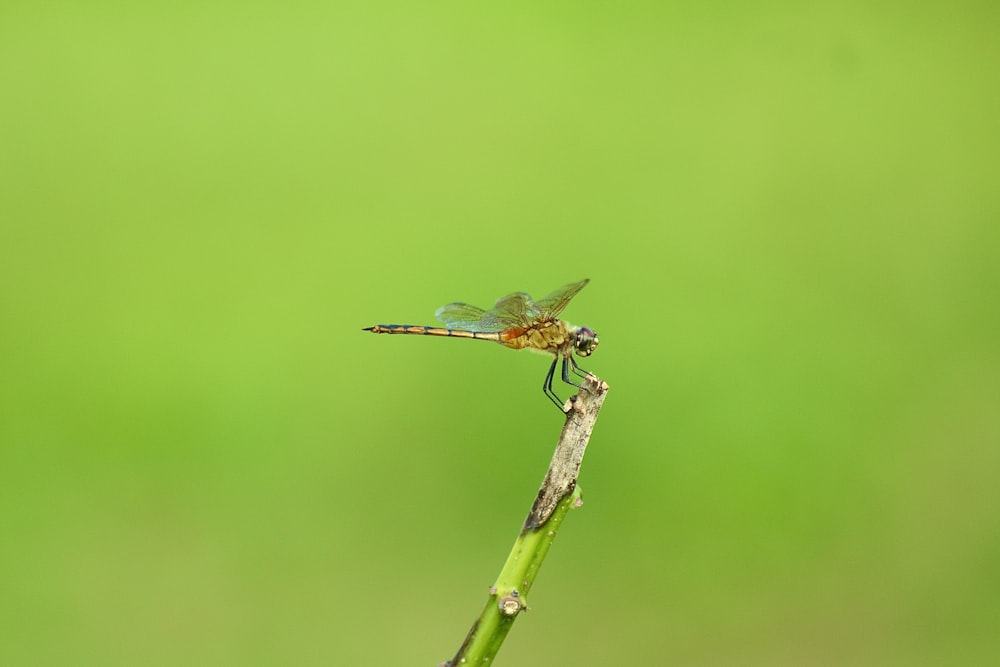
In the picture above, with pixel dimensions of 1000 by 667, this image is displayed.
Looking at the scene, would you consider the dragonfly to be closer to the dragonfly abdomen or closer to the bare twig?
the dragonfly abdomen

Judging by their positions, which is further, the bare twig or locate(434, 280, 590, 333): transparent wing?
locate(434, 280, 590, 333): transparent wing

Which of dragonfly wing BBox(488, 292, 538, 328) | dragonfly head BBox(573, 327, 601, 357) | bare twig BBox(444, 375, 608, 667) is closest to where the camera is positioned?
bare twig BBox(444, 375, 608, 667)

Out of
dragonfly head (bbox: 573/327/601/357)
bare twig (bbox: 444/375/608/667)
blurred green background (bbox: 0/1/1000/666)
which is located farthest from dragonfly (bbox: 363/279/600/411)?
blurred green background (bbox: 0/1/1000/666)

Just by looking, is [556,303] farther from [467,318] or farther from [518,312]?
[467,318]

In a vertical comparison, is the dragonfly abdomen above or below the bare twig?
above

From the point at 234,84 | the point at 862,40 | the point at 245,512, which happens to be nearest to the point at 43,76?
the point at 234,84

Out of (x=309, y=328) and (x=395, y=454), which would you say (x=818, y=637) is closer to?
(x=395, y=454)

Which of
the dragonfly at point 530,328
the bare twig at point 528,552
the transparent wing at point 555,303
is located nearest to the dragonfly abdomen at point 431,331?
the dragonfly at point 530,328
